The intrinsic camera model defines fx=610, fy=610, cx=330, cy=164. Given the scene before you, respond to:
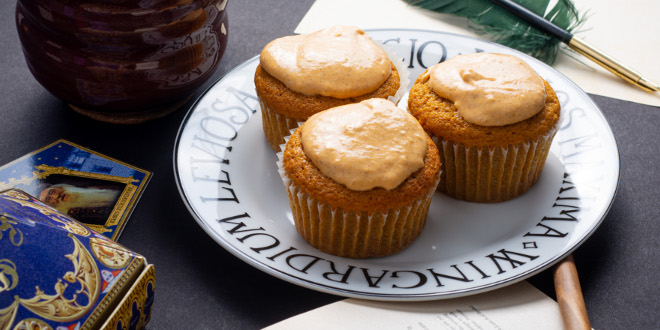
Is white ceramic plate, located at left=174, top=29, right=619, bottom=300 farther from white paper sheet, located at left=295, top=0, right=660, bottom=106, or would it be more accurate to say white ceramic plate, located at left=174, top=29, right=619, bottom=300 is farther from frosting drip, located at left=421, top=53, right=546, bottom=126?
white paper sheet, located at left=295, top=0, right=660, bottom=106

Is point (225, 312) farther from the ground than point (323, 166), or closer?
closer

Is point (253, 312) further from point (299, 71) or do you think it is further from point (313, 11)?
point (313, 11)

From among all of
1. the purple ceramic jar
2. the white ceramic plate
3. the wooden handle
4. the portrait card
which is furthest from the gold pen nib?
the portrait card

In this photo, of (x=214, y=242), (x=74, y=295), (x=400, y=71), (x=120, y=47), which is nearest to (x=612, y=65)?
(x=400, y=71)

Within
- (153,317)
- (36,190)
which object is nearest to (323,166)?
(153,317)

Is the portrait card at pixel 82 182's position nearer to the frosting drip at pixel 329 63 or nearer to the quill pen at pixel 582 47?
the frosting drip at pixel 329 63

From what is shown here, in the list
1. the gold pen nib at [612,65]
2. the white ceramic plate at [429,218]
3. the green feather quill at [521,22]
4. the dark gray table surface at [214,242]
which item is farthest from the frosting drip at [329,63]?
the gold pen nib at [612,65]
